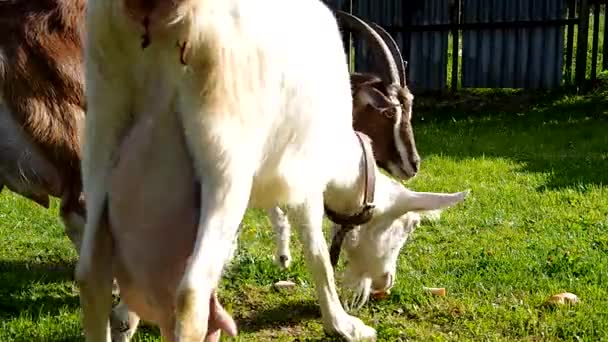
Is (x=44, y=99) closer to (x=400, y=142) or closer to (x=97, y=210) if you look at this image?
(x=97, y=210)

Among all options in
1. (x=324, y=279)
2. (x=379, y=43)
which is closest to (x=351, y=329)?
(x=324, y=279)

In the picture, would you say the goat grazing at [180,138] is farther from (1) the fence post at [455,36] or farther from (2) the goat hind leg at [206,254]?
(1) the fence post at [455,36]

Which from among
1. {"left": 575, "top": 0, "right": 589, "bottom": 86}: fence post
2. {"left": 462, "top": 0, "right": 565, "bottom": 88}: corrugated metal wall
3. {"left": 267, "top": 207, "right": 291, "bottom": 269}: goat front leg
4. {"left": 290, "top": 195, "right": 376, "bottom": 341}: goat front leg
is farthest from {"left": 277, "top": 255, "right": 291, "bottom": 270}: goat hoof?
{"left": 462, "top": 0, "right": 565, "bottom": 88}: corrugated metal wall

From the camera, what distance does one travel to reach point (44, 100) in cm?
425

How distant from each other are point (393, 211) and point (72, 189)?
5.35 feet

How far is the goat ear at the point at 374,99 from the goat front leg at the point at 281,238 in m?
0.85

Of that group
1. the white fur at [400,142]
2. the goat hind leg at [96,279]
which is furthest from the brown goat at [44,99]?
the white fur at [400,142]

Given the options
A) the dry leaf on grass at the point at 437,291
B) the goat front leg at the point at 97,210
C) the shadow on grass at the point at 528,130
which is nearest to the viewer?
the goat front leg at the point at 97,210

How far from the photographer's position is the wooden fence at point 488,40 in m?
13.6

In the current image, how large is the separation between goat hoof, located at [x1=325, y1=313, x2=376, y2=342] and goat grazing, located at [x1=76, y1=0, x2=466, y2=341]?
1.06 metres

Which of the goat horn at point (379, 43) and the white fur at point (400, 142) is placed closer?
the goat horn at point (379, 43)

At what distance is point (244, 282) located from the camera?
5.16m

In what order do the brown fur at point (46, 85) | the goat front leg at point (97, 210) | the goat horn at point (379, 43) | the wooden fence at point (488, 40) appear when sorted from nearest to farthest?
the goat front leg at point (97, 210)
the brown fur at point (46, 85)
the goat horn at point (379, 43)
the wooden fence at point (488, 40)

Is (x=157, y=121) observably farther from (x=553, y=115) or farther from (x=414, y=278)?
(x=553, y=115)
